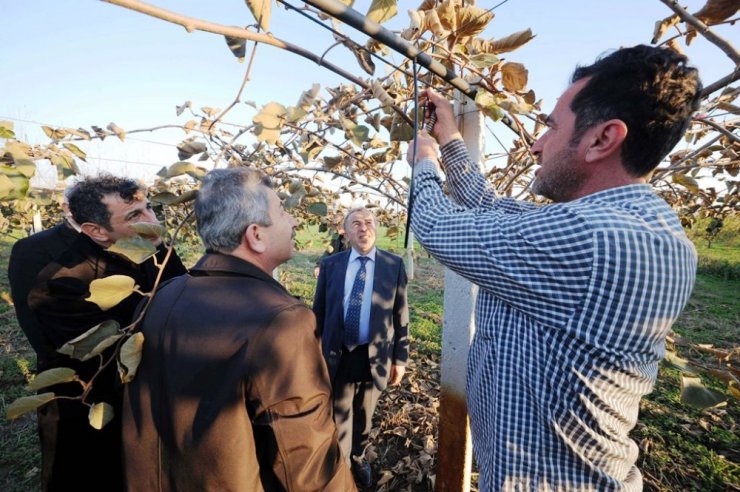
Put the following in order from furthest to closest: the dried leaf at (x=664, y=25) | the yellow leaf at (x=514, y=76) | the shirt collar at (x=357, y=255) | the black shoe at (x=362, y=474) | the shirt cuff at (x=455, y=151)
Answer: the shirt collar at (x=357, y=255) → the black shoe at (x=362, y=474) → the shirt cuff at (x=455, y=151) → the dried leaf at (x=664, y=25) → the yellow leaf at (x=514, y=76)

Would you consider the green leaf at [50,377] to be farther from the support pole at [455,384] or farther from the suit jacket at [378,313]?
the suit jacket at [378,313]

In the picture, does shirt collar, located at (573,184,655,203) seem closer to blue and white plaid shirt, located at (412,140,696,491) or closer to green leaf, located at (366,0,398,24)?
blue and white plaid shirt, located at (412,140,696,491)

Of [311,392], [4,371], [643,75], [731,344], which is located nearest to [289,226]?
[311,392]

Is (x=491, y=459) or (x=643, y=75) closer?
(x=643, y=75)

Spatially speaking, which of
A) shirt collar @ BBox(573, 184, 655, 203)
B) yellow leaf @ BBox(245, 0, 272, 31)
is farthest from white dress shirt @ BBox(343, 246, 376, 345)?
yellow leaf @ BBox(245, 0, 272, 31)

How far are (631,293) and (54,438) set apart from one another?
2.94 m

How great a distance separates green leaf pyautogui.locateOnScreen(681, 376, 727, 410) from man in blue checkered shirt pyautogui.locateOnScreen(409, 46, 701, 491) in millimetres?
307

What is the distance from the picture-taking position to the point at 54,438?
2010mm

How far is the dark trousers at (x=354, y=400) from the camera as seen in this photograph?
10.3ft

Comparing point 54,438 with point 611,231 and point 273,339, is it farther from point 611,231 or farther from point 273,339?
point 611,231

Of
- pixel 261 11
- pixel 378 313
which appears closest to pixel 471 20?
pixel 261 11

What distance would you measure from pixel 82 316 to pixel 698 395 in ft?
9.59

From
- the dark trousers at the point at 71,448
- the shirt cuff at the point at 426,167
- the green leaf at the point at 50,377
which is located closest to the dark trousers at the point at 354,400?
the dark trousers at the point at 71,448

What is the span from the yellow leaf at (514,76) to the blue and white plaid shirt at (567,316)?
40cm
